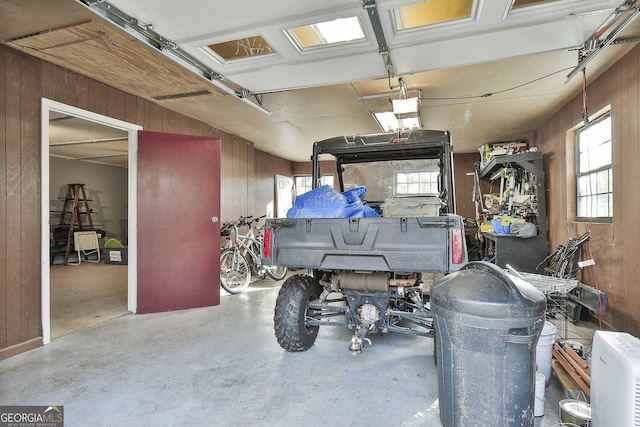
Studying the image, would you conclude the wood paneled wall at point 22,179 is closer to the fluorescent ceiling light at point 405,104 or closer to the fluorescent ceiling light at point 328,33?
the fluorescent ceiling light at point 328,33

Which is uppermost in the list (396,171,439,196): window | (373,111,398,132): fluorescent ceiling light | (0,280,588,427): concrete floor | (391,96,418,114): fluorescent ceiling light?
(373,111,398,132): fluorescent ceiling light

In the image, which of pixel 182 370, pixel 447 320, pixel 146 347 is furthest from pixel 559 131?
pixel 146 347

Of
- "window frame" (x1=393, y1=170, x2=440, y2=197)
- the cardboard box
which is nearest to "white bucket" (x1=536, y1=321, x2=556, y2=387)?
"window frame" (x1=393, y1=170, x2=440, y2=197)

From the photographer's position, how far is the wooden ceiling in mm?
1827

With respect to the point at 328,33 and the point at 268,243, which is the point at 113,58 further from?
the point at 268,243

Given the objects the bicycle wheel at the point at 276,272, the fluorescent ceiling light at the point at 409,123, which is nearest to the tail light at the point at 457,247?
the fluorescent ceiling light at the point at 409,123

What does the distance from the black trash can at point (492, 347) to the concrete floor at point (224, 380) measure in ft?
1.36

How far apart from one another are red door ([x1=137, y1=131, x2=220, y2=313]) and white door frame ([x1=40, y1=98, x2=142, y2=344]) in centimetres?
6

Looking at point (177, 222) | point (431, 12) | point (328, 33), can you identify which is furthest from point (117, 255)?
point (431, 12)

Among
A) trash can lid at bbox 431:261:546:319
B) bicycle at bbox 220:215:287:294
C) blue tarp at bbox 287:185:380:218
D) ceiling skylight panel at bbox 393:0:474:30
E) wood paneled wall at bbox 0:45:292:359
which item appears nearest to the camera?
trash can lid at bbox 431:261:546:319

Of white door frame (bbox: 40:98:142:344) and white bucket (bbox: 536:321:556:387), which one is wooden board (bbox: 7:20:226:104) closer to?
white door frame (bbox: 40:98:142:344)

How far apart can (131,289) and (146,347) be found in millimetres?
1224

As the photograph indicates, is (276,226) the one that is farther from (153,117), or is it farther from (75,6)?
(153,117)

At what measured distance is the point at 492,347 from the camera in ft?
4.67
